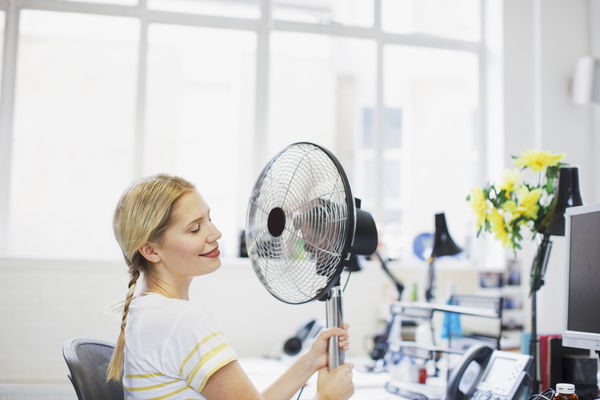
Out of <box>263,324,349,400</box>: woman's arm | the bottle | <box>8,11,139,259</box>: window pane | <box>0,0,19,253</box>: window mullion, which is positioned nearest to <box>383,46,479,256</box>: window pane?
<box>8,11,139,259</box>: window pane

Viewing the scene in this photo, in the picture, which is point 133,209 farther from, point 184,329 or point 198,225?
point 184,329

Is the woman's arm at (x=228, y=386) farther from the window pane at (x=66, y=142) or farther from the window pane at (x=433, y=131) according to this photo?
the window pane at (x=433, y=131)

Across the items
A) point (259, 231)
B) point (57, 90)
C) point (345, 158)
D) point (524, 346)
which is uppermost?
point (57, 90)

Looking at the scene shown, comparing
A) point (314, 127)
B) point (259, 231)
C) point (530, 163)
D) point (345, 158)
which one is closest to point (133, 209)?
point (259, 231)

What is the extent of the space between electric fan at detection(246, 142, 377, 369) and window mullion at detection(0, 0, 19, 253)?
7.28ft

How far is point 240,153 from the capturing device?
3947mm

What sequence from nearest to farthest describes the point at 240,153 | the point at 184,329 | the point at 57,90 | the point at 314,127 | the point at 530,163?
the point at 184,329 → the point at 530,163 → the point at 57,90 → the point at 314,127 → the point at 240,153

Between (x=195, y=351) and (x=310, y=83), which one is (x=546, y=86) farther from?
(x=195, y=351)

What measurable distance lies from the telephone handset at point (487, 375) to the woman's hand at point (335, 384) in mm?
502

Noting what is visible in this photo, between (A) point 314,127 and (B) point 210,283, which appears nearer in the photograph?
(B) point 210,283

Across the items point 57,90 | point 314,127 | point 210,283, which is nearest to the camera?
point 210,283

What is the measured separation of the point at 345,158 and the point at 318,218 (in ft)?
9.13

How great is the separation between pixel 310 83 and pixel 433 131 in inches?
45.0

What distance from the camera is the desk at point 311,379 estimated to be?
1.91 metres
